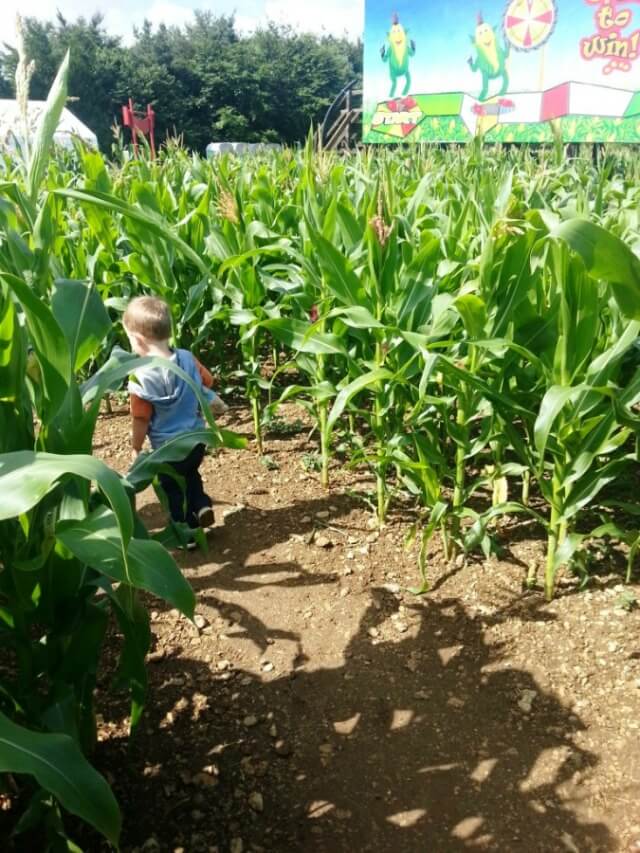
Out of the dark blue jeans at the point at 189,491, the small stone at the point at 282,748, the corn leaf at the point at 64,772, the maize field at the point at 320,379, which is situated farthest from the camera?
the dark blue jeans at the point at 189,491

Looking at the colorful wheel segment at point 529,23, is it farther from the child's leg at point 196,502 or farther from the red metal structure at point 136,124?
the child's leg at point 196,502

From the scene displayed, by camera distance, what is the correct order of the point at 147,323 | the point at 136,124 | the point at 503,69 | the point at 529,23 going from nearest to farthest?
the point at 147,323 → the point at 136,124 → the point at 529,23 → the point at 503,69

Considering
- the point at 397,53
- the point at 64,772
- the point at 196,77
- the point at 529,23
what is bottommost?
the point at 64,772

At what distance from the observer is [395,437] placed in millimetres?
2803

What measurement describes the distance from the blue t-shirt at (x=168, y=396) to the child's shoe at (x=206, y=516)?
44 centimetres

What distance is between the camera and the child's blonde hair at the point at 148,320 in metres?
2.68

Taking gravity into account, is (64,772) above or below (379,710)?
above

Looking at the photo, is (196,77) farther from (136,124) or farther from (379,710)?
(379,710)

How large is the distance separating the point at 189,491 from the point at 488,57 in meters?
18.8

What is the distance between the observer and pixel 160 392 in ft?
9.18

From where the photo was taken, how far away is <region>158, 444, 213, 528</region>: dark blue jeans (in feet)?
9.68

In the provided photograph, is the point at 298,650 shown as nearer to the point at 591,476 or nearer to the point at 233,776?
the point at 233,776

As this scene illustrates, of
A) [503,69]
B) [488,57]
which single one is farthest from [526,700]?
[488,57]

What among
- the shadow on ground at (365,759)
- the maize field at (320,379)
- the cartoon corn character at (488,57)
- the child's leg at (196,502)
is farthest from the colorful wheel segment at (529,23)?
the shadow on ground at (365,759)
